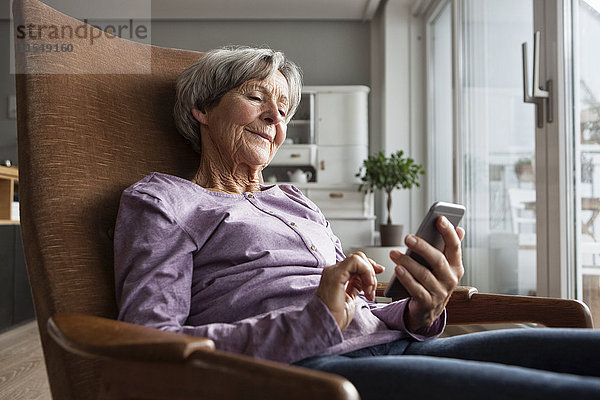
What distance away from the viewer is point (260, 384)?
0.57 metres

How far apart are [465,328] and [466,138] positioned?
46.1 inches

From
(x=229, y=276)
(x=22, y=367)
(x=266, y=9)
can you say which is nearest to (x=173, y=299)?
(x=229, y=276)

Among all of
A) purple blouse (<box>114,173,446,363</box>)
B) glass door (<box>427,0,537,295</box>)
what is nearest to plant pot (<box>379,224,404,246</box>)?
glass door (<box>427,0,537,295</box>)

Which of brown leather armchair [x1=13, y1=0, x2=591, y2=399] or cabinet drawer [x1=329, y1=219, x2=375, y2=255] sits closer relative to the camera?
brown leather armchair [x1=13, y1=0, x2=591, y2=399]

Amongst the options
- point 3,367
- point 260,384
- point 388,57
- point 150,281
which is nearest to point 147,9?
point 388,57

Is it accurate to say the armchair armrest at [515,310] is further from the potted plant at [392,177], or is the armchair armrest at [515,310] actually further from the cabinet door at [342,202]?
the cabinet door at [342,202]

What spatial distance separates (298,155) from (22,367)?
9.37 feet

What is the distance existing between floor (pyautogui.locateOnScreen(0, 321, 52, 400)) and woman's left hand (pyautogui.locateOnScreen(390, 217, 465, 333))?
158 centimetres

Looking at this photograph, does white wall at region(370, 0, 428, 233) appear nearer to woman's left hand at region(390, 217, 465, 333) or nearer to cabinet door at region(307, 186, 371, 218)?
cabinet door at region(307, 186, 371, 218)

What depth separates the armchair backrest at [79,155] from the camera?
0.94 meters

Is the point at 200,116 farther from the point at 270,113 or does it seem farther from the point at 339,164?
the point at 339,164

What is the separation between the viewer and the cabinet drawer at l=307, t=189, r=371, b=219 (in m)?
4.40

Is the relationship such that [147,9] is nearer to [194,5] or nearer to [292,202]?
[194,5]

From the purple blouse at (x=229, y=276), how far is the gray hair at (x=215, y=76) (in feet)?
0.70
